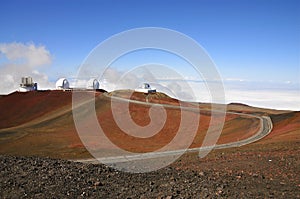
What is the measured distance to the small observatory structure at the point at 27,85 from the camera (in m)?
73.6

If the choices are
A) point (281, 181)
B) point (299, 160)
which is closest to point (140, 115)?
point (299, 160)

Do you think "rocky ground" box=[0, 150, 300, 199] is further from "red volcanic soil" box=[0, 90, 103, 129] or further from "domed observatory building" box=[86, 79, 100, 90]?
"domed observatory building" box=[86, 79, 100, 90]

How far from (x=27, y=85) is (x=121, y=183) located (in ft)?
231

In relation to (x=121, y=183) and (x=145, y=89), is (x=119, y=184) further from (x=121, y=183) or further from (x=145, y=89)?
(x=145, y=89)

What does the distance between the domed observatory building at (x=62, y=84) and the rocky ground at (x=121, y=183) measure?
2566 inches

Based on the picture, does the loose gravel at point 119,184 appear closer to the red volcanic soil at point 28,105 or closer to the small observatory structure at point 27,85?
the red volcanic soil at point 28,105

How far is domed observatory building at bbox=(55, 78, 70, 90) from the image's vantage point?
7540 cm

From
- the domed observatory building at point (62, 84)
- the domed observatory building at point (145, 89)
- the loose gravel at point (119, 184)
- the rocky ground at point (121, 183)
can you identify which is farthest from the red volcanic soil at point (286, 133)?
the domed observatory building at point (62, 84)

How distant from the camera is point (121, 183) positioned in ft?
33.2

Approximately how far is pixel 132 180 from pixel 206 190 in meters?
2.65

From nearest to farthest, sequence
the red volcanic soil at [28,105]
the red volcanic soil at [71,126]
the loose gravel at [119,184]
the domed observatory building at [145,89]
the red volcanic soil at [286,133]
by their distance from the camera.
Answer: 1. the loose gravel at [119,184]
2. the red volcanic soil at [286,133]
3. the red volcanic soil at [71,126]
4. the red volcanic soil at [28,105]
5. the domed observatory building at [145,89]

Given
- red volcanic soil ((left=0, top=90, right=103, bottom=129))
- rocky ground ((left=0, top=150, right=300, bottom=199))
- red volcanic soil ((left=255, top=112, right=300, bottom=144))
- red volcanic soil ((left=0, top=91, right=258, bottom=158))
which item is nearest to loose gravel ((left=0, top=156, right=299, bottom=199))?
rocky ground ((left=0, top=150, right=300, bottom=199))

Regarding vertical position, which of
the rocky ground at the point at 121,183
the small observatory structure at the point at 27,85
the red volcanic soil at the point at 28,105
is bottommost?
the rocky ground at the point at 121,183

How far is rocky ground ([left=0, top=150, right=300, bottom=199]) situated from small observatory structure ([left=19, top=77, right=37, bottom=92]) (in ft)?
216
